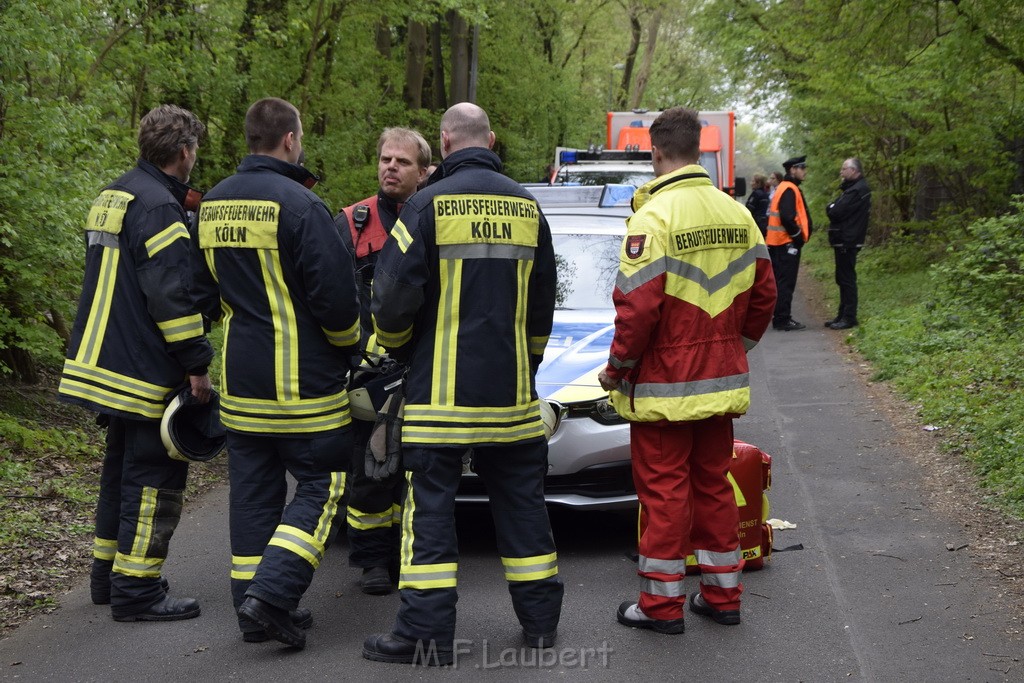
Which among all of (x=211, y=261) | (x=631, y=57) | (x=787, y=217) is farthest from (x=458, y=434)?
(x=631, y=57)

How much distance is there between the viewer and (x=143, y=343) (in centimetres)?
500

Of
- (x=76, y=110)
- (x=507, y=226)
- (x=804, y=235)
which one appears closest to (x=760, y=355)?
(x=804, y=235)

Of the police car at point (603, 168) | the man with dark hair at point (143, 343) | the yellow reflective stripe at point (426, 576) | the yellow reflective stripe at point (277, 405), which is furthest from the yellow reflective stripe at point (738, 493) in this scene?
the police car at point (603, 168)

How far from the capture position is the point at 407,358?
4723 mm

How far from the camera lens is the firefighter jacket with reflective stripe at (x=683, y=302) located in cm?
477

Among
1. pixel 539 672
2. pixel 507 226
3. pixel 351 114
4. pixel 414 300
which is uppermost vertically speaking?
pixel 351 114

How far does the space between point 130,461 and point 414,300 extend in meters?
1.63

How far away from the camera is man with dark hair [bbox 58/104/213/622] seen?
4.90m

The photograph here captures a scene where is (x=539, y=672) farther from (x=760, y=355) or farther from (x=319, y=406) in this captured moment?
(x=760, y=355)

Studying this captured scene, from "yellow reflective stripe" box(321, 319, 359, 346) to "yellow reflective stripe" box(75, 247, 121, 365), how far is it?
102 cm

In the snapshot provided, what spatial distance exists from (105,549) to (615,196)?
4.72 m

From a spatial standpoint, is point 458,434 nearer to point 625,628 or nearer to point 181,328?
point 625,628

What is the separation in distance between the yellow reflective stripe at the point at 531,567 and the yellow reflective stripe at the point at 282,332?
116 centimetres

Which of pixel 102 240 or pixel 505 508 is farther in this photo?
pixel 102 240
